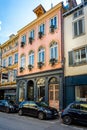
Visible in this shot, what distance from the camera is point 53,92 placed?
22891 mm

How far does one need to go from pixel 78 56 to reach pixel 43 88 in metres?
6.84

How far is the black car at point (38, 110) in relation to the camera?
1635 centimetres

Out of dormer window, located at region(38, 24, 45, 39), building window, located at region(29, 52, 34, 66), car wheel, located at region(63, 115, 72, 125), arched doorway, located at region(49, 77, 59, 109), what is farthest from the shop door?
car wheel, located at region(63, 115, 72, 125)

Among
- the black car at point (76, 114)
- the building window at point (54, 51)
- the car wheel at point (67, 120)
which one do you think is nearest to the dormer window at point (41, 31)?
the building window at point (54, 51)

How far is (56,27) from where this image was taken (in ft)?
77.4

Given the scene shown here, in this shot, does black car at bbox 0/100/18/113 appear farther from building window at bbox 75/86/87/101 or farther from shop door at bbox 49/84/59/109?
building window at bbox 75/86/87/101

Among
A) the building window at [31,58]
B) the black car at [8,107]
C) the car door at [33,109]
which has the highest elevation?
the building window at [31,58]

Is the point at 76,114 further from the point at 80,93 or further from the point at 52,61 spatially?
the point at 52,61

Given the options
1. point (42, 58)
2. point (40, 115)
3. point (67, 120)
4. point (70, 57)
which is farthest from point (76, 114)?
point (42, 58)

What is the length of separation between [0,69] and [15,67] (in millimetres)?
7152

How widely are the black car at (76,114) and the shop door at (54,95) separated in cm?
802

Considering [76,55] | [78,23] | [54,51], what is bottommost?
[76,55]

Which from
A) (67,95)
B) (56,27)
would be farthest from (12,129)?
(56,27)

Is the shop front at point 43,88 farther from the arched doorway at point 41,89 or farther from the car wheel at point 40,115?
the car wheel at point 40,115
